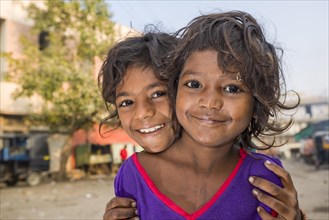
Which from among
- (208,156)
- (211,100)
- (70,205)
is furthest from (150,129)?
(70,205)

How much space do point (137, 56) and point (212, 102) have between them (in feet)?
2.19

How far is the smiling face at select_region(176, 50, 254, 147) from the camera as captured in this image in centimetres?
133

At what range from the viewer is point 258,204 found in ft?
4.32

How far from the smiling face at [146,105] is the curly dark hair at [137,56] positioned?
0.04 meters

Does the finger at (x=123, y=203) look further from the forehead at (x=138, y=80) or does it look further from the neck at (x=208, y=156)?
the forehead at (x=138, y=80)

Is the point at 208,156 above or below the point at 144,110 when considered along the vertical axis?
below

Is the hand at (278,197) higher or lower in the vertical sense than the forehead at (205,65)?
lower

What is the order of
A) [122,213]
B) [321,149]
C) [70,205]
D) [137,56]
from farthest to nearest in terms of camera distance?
[321,149] → [70,205] → [137,56] → [122,213]

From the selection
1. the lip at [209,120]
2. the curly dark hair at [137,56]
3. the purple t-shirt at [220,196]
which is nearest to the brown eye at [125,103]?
the curly dark hair at [137,56]

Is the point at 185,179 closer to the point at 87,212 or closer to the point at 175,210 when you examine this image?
the point at 175,210

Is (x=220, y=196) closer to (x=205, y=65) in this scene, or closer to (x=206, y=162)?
(x=206, y=162)

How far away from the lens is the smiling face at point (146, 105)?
171 cm

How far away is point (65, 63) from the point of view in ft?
41.6

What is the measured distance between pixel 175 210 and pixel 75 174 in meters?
15.6
